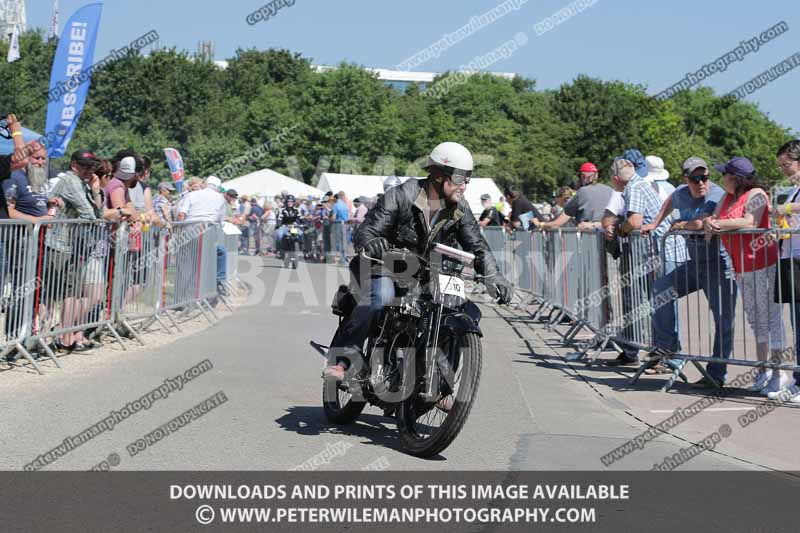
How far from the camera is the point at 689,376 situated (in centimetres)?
1009

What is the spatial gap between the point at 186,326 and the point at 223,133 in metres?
69.4

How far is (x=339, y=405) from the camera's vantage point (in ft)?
23.7

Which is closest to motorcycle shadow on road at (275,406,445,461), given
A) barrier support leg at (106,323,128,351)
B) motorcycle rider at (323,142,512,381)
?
motorcycle rider at (323,142,512,381)

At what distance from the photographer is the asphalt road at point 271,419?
6148 mm

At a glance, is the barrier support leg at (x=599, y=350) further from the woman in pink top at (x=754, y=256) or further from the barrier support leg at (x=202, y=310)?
the barrier support leg at (x=202, y=310)

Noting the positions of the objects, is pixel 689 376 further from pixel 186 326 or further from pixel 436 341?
pixel 186 326

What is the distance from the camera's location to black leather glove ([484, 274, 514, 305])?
6.49 m

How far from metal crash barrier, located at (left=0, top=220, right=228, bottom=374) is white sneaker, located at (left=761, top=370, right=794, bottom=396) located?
6142 mm

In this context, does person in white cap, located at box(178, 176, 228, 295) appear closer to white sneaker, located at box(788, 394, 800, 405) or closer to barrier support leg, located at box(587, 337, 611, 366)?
barrier support leg, located at box(587, 337, 611, 366)

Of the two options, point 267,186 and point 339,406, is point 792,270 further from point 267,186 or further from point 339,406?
point 267,186

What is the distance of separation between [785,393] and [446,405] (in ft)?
12.4

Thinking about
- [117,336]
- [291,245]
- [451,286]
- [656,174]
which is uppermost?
[291,245]

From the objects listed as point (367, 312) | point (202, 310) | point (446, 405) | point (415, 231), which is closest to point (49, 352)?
point (367, 312)
